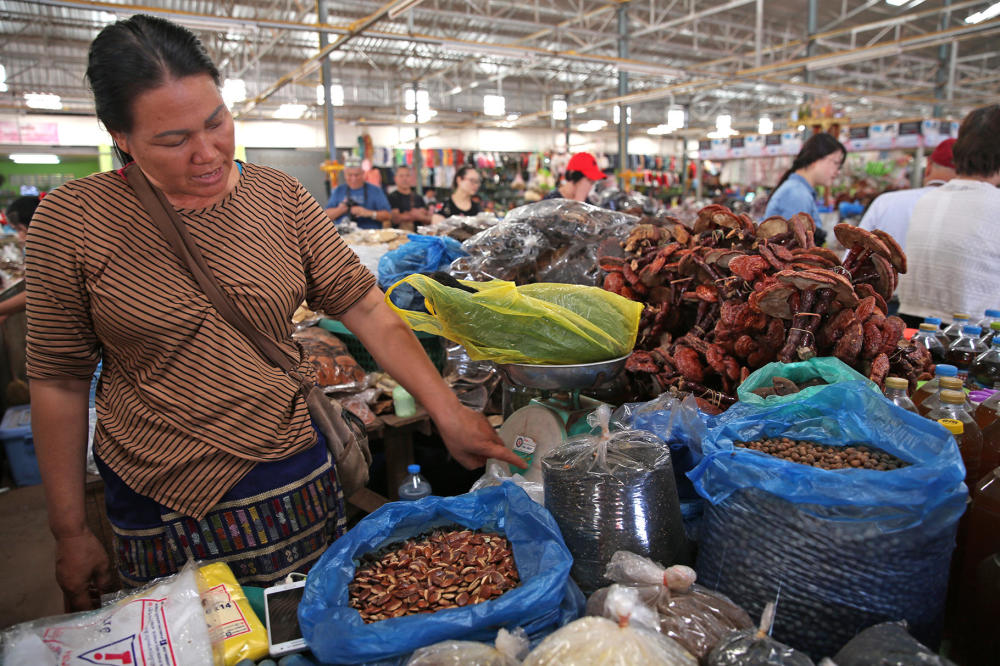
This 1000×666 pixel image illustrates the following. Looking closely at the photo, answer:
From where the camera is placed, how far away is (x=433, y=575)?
105 cm

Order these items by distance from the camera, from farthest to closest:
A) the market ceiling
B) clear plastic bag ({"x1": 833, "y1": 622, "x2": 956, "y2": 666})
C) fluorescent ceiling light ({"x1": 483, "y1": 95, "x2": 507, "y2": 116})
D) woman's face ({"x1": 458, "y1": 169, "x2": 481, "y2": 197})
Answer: fluorescent ceiling light ({"x1": 483, "y1": 95, "x2": 507, "y2": 116}), the market ceiling, woman's face ({"x1": 458, "y1": 169, "x2": 481, "y2": 197}), clear plastic bag ({"x1": 833, "y1": 622, "x2": 956, "y2": 666})

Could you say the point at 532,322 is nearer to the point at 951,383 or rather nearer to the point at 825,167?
the point at 951,383

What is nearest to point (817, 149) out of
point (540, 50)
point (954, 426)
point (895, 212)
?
point (895, 212)

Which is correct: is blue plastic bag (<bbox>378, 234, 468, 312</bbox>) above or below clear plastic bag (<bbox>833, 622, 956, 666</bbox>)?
above

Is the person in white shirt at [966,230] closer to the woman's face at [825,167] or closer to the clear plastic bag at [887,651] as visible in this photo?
the woman's face at [825,167]

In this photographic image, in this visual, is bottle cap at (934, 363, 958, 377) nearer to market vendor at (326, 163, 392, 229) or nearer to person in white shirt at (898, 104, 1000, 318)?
person in white shirt at (898, 104, 1000, 318)

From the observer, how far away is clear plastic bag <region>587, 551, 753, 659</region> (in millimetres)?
876

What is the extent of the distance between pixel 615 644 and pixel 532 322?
3.06 feet

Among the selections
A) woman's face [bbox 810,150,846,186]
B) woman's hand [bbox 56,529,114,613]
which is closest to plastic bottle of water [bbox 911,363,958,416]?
woman's hand [bbox 56,529,114,613]

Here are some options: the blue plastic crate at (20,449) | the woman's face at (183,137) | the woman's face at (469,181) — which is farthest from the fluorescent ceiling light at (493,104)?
the woman's face at (183,137)

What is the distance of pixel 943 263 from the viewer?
9.55 feet

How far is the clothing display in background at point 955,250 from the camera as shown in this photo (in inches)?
109

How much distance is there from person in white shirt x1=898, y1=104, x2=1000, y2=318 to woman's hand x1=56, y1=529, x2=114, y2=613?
3.22 metres

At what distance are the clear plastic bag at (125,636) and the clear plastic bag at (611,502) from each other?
63 centimetres
